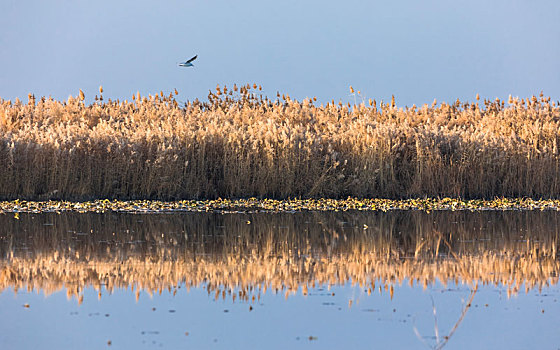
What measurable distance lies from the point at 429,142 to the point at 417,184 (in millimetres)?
1320

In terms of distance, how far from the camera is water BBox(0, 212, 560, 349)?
5270 mm

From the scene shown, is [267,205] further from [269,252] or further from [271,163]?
[269,252]

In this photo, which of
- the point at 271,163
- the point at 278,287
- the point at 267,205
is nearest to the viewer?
the point at 278,287

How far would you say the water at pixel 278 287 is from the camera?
207 inches

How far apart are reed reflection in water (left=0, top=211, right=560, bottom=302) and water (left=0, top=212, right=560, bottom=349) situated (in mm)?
20

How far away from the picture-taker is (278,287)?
6902mm

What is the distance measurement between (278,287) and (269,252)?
2.17m

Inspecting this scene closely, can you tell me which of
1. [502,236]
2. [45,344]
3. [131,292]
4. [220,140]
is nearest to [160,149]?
[220,140]

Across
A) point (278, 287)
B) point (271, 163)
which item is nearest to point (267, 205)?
point (271, 163)

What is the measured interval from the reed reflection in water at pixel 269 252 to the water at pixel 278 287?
0.06 ft

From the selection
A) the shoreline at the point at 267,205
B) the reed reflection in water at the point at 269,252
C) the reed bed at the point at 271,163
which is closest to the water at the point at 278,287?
the reed reflection in water at the point at 269,252

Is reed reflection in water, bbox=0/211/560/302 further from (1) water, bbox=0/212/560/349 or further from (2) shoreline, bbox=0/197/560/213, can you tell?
(2) shoreline, bbox=0/197/560/213

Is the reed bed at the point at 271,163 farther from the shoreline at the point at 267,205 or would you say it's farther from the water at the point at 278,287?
the water at the point at 278,287

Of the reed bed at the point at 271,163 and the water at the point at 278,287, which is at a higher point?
the reed bed at the point at 271,163
